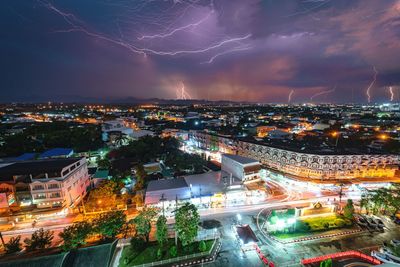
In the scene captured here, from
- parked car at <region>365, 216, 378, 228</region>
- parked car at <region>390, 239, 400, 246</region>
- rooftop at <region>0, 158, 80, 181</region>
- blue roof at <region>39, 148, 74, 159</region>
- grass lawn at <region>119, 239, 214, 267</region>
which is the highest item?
rooftop at <region>0, 158, 80, 181</region>

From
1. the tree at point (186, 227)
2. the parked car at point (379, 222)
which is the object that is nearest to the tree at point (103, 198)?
the tree at point (186, 227)

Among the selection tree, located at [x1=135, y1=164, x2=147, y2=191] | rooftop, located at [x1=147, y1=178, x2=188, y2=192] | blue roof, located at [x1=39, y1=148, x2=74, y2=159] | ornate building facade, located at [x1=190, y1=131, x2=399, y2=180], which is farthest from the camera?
blue roof, located at [x1=39, y1=148, x2=74, y2=159]

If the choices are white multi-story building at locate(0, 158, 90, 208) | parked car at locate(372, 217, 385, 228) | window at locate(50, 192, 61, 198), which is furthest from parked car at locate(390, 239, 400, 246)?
window at locate(50, 192, 61, 198)

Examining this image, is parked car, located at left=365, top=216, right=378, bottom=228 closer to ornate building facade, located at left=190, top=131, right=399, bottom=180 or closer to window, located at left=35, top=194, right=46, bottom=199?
ornate building facade, located at left=190, top=131, right=399, bottom=180

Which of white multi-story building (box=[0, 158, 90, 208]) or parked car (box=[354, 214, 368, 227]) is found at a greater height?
white multi-story building (box=[0, 158, 90, 208])

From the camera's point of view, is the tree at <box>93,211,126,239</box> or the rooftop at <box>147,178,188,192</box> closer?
the tree at <box>93,211,126,239</box>

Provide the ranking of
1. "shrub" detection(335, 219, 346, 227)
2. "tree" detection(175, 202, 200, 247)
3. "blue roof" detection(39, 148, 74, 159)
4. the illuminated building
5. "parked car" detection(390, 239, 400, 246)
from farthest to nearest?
"blue roof" detection(39, 148, 74, 159) < the illuminated building < "shrub" detection(335, 219, 346, 227) < "parked car" detection(390, 239, 400, 246) < "tree" detection(175, 202, 200, 247)

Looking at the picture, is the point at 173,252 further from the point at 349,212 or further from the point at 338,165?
the point at 338,165

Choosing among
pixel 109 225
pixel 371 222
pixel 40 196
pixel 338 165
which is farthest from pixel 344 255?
pixel 40 196
